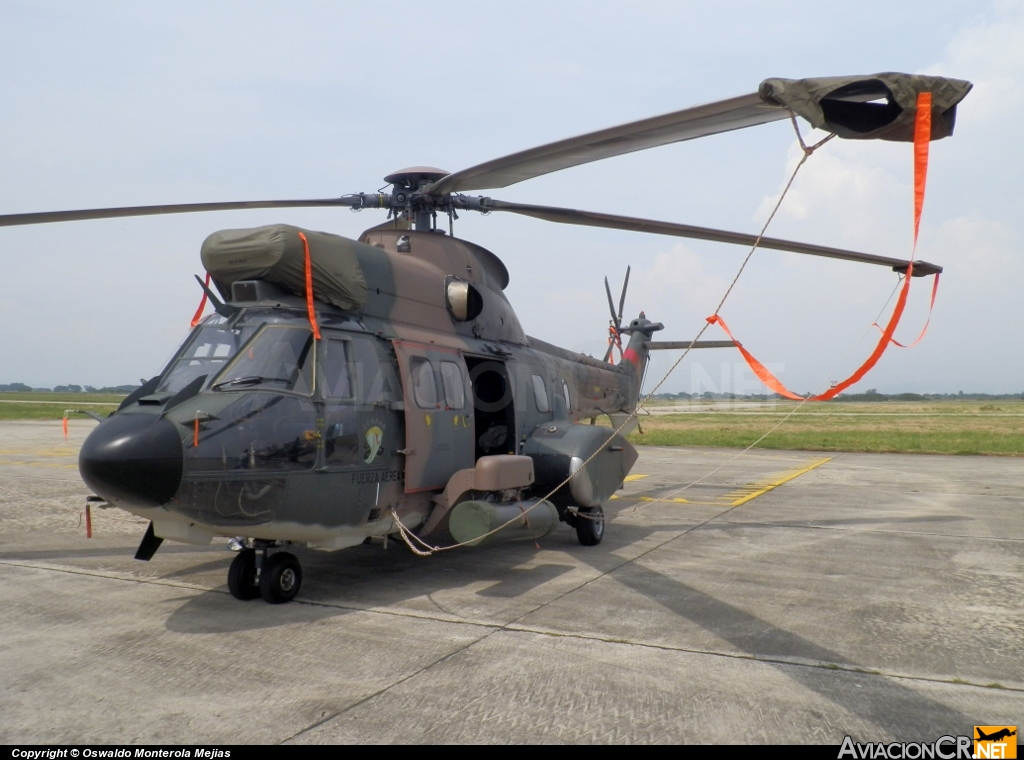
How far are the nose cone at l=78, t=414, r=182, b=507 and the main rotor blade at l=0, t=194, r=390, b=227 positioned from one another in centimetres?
233

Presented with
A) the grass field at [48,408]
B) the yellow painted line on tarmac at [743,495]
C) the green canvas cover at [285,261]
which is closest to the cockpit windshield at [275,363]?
the green canvas cover at [285,261]

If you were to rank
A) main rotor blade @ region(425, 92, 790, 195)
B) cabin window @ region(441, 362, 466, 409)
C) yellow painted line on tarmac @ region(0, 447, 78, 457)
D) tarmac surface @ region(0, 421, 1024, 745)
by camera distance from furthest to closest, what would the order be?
yellow painted line on tarmac @ region(0, 447, 78, 457)
cabin window @ region(441, 362, 466, 409)
main rotor blade @ region(425, 92, 790, 195)
tarmac surface @ region(0, 421, 1024, 745)

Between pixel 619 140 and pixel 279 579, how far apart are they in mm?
4482

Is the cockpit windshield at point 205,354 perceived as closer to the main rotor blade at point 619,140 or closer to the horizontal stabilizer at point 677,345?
the main rotor blade at point 619,140

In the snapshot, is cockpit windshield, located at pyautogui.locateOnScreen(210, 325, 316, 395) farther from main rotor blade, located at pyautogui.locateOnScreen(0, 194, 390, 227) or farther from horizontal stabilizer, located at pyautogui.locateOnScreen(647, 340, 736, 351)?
horizontal stabilizer, located at pyautogui.locateOnScreen(647, 340, 736, 351)

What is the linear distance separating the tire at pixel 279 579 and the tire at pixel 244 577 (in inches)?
3.7

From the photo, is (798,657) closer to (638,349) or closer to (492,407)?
(492,407)

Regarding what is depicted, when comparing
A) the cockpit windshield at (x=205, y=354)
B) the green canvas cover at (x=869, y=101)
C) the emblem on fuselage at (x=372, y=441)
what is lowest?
the emblem on fuselage at (x=372, y=441)

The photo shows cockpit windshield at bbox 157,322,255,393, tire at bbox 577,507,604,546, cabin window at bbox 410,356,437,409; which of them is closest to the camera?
cockpit windshield at bbox 157,322,255,393

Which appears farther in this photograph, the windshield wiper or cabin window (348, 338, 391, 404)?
cabin window (348, 338, 391, 404)

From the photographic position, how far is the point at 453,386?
26.8ft

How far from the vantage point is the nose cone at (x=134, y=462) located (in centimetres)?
546

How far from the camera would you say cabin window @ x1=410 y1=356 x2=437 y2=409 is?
7543 millimetres

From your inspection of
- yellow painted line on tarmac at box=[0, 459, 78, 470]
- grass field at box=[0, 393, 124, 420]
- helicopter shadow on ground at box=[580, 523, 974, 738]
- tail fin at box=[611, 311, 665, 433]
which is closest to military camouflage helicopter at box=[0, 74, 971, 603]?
helicopter shadow on ground at box=[580, 523, 974, 738]
